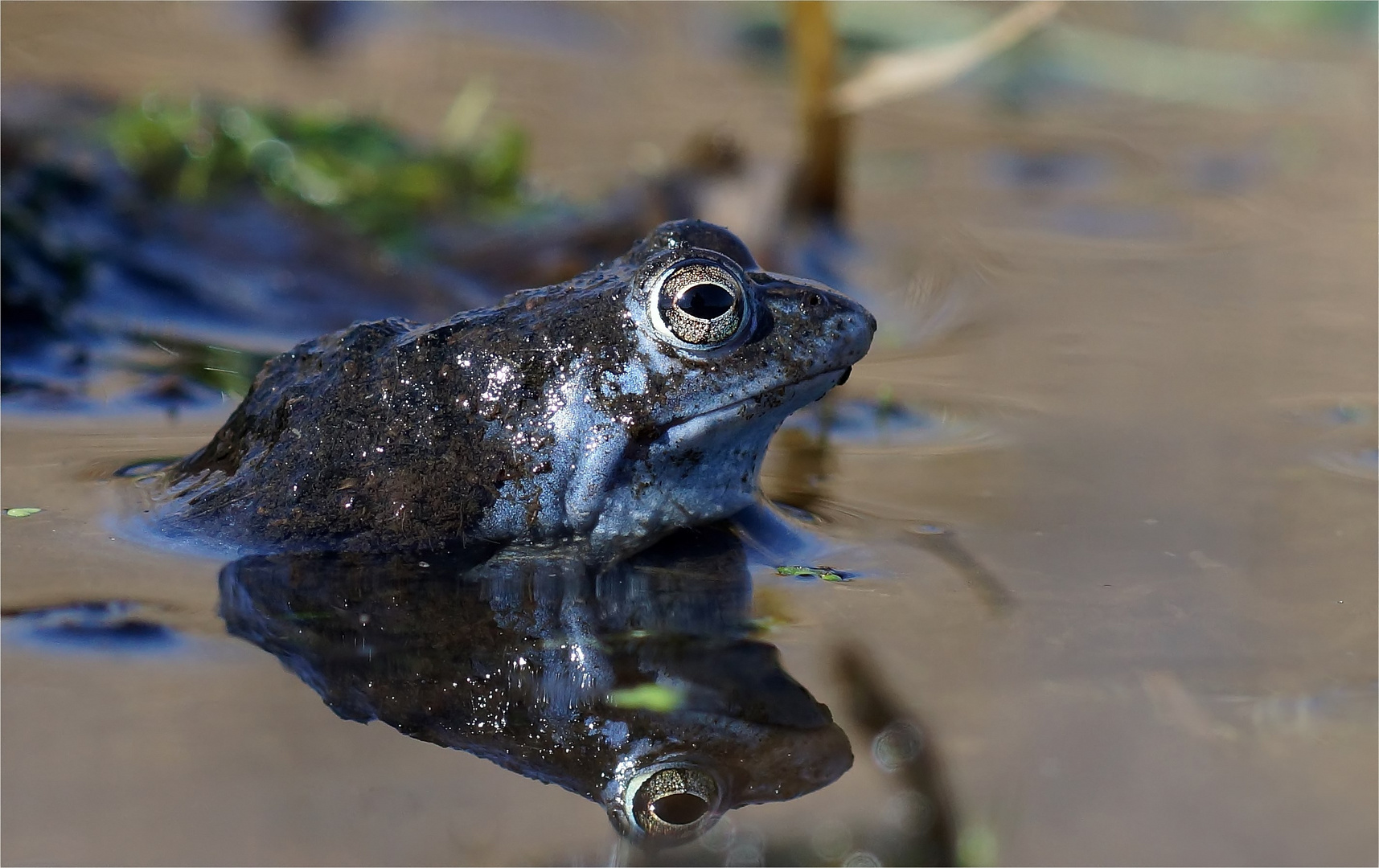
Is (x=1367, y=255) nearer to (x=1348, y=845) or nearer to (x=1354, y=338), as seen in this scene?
(x=1354, y=338)

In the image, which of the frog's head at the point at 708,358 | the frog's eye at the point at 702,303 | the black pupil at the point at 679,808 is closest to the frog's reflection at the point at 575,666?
the black pupil at the point at 679,808

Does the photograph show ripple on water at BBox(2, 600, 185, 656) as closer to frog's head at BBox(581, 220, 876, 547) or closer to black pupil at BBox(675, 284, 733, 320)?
frog's head at BBox(581, 220, 876, 547)

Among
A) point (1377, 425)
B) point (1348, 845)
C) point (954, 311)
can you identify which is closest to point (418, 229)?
point (954, 311)

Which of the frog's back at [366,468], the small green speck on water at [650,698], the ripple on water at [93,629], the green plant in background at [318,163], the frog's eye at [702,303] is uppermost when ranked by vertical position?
the green plant in background at [318,163]

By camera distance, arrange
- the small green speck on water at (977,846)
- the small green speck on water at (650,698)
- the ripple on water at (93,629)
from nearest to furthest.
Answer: the small green speck on water at (977,846), the small green speck on water at (650,698), the ripple on water at (93,629)

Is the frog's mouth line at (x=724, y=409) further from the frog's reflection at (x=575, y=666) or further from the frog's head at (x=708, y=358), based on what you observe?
the frog's reflection at (x=575, y=666)

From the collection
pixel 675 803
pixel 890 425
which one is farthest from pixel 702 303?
pixel 890 425

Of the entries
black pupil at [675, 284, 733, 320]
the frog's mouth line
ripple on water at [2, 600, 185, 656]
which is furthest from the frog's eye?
ripple on water at [2, 600, 185, 656]

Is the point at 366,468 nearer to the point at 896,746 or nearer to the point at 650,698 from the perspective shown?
the point at 650,698
